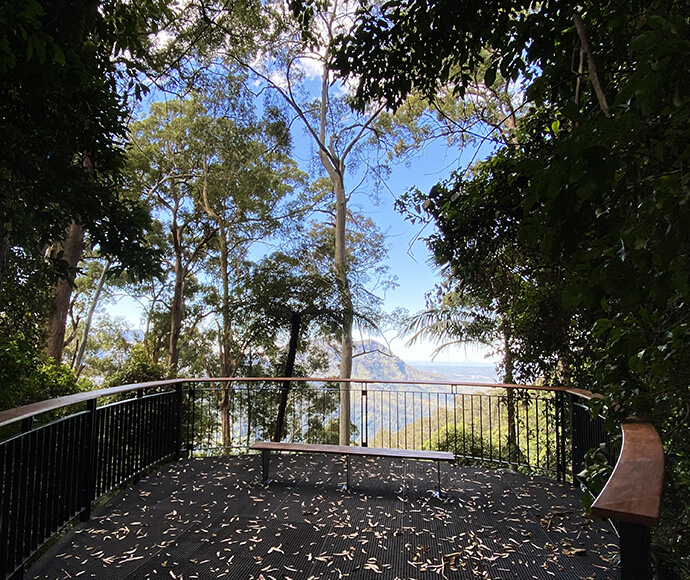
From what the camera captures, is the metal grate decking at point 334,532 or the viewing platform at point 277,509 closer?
the viewing platform at point 277,509

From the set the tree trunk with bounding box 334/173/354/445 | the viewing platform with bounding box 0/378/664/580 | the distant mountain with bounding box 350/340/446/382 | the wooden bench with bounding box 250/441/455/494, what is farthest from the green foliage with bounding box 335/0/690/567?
the distant mountain with bounding box 350/340/446/382

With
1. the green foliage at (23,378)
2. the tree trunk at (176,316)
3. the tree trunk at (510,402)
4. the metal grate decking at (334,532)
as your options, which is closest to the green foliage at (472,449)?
the tree trunk at (510,402)

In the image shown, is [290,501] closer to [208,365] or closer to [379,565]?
[379,565]

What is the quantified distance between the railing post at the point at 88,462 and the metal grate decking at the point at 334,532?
137 millimetres

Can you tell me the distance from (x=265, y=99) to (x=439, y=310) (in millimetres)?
7295

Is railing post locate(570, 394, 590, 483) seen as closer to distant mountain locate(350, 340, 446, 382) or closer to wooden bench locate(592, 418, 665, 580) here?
wooden bench locate(592, 418, 665, 580)

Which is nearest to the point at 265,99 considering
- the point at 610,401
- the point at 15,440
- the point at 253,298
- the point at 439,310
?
the point at 253,298

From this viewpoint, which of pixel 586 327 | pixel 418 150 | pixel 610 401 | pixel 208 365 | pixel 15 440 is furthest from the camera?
pixel 208 365

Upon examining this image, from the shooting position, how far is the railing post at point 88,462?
3.03m

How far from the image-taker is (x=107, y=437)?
11.1ft

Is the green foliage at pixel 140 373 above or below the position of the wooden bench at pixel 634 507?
below

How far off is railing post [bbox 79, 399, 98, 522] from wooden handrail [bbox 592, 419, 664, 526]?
131 inches

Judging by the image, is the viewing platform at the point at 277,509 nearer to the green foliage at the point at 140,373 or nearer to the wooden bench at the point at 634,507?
the wooden bench at the point at 634,507

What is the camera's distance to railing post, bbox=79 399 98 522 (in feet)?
9.95
